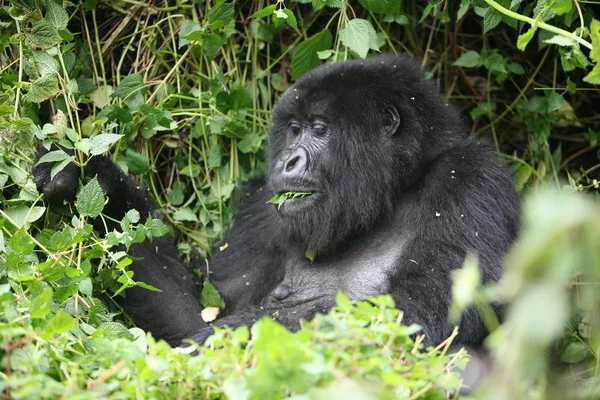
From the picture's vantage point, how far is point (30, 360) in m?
2.44

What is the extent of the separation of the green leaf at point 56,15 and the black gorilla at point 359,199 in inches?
30.8

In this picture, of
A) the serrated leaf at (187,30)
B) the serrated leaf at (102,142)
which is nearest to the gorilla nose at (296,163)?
the serrated leaf at (102,142)

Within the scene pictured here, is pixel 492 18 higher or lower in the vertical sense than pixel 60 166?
higher

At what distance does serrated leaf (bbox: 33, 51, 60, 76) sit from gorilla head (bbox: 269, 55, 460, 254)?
1.30 metres

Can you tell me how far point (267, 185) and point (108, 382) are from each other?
2215mm

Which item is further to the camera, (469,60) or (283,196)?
(469,60)

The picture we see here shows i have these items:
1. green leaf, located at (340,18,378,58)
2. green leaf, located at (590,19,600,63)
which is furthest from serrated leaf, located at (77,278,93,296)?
green leaf, located at (590,19,600,63)

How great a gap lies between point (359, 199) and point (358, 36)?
3.32ft

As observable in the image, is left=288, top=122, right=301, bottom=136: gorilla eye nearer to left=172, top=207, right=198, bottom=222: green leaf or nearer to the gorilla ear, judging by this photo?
the gorilla ear

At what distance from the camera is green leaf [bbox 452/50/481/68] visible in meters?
5.23

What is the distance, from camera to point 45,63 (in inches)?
168

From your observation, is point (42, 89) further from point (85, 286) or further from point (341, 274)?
point (341, 274)

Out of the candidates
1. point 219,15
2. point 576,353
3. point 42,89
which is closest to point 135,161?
point 42,89

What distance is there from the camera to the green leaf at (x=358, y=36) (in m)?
4.51
